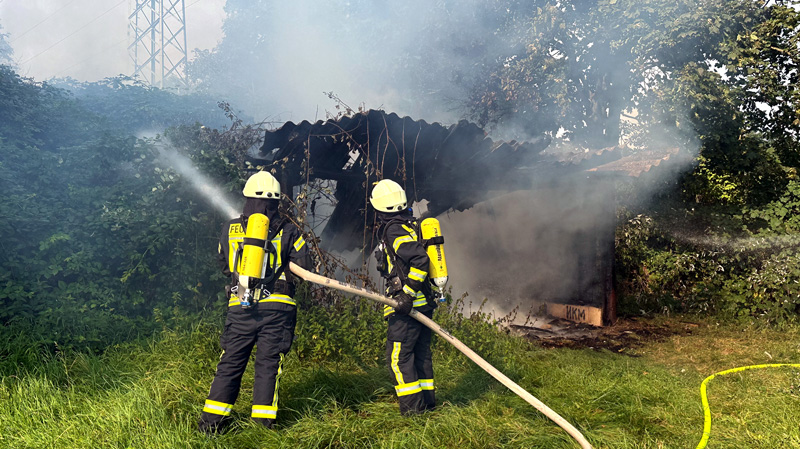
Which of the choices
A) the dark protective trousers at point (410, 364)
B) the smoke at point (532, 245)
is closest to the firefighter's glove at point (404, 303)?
the dark protective trousers at point (410, 364)

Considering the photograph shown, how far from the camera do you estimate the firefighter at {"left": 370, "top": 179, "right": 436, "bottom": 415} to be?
387cm

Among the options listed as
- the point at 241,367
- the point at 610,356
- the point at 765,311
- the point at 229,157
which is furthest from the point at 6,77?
the point at 765,311

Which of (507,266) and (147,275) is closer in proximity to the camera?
(147,275)

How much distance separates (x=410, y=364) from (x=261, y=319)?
3.76 ft

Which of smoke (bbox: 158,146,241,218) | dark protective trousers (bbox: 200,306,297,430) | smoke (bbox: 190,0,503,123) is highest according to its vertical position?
smoke (bbox: 190,0,503,123)

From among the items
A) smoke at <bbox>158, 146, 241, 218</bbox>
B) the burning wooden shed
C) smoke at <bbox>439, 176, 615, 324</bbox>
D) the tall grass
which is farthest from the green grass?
smoke at <bbox>439, 176, 615, 324</bbox>

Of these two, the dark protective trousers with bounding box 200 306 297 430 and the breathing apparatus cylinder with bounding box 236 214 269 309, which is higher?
the breathing apparatus cylinder with bounding box 236 214 269 309

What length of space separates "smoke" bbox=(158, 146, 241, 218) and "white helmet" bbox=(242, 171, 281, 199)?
2.47m

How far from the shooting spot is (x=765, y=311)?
323 inches

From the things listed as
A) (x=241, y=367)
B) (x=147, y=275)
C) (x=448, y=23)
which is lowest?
(x=241, y=367)

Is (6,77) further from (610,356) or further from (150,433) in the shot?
(610,356)

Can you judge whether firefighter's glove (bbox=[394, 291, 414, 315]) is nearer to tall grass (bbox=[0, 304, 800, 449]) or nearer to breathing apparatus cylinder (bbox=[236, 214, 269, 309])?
tall grass (bbox=[0, 304, 800, 449])

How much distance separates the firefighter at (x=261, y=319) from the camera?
348cm

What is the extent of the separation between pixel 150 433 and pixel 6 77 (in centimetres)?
691
